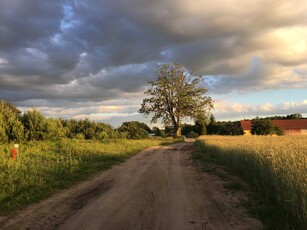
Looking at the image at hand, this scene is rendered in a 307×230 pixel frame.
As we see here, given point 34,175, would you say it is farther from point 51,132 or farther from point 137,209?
Result: point 51,132

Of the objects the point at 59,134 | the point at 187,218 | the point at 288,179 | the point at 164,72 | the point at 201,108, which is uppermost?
the point at 164,72

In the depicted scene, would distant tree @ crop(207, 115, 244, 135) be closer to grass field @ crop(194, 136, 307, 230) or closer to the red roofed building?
the red roofed building

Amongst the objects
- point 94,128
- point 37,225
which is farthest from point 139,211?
point 94,128

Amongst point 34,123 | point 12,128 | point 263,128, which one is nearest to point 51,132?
point 34,123

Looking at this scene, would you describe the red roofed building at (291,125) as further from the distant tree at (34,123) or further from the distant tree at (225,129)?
the distant tree at (34,123)

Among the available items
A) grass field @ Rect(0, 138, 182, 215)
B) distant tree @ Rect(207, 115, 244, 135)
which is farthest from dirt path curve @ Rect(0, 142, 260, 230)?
distant tree @ Rect(207, 115, 244, 135)

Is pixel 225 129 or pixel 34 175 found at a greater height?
pixel 225 129

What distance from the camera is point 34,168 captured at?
14773mm

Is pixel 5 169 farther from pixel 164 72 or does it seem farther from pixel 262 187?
pixel 164 72

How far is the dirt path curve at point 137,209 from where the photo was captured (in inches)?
279

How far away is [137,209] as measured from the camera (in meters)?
8.33

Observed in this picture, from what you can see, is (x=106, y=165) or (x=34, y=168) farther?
(x=106, y=165)

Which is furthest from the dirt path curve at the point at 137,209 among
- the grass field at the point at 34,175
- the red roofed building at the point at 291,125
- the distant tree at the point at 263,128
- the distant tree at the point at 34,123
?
the red roofed building at the point at 291,125

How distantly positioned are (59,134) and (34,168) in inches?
576
